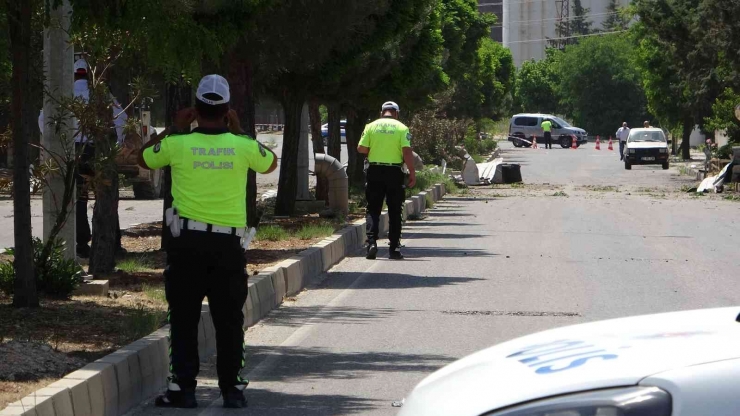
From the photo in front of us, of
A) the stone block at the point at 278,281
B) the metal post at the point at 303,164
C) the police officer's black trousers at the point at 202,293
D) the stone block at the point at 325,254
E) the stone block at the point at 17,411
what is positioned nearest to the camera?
the stone block at the point at 17,411

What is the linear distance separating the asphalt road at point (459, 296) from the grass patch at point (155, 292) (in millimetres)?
873

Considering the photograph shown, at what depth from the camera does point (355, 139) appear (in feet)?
97.8

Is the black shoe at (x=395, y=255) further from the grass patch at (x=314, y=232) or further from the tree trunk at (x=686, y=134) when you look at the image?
the tree trunk at (x=686, y=134)

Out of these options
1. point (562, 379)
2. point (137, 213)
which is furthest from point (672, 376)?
point (137, 213)

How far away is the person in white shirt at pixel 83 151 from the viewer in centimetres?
1044

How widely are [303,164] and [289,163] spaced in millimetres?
1664

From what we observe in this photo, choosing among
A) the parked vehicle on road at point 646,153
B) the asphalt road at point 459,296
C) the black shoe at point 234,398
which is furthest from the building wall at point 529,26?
the black shoe at point 234,398

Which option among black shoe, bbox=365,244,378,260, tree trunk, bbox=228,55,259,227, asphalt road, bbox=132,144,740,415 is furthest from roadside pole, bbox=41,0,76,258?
black shoe, bbox=365,244,378,260

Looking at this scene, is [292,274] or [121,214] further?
[121,214]

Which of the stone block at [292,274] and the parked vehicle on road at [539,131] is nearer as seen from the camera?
the stone block at [292,274]

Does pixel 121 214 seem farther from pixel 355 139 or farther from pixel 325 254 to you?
pixel 325 254

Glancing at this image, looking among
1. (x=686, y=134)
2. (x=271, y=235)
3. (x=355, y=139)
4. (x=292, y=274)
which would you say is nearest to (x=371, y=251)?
(x=271, y=235)

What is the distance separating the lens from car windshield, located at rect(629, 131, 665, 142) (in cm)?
5134

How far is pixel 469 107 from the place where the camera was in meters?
59.2
